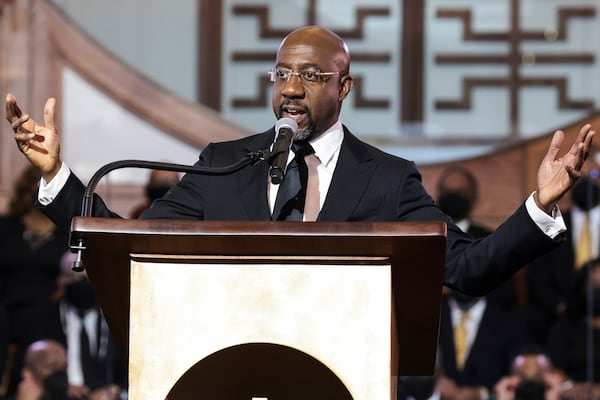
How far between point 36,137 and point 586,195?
4.05 m

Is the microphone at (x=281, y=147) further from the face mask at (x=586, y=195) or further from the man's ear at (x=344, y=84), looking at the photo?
the face mask at (x=586, y=195)

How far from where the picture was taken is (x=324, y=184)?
2.85m

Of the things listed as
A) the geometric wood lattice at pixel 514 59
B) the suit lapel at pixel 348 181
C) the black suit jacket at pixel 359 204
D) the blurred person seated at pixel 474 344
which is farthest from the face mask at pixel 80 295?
the suit lapel at pixel 348 181

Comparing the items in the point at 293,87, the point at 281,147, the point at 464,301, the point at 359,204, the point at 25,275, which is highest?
the point at 293,87

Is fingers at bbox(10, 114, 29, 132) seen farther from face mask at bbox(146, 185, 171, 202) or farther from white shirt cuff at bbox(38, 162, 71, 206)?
face mask at bbox(146, 185, 171, 202)

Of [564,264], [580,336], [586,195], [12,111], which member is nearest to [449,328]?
[580,336]

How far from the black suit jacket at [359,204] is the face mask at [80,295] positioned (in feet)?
10.1

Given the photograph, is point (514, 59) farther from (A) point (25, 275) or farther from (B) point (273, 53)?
(A) point (25, 275)

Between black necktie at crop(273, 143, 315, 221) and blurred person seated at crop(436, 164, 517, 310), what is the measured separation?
10.9 ft

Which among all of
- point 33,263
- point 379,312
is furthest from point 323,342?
point 33,263

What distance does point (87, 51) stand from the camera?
7074mm

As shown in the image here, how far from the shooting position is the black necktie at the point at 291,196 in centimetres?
276

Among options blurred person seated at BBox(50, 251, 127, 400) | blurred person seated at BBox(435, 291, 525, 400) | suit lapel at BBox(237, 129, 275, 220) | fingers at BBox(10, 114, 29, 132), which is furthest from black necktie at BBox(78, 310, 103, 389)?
fingers at BBox(10, 114, 29, 132)

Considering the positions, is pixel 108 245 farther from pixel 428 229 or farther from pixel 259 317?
pixel 428 229
